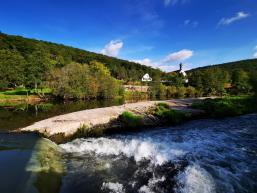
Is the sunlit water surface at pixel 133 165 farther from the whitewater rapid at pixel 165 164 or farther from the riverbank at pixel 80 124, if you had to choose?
the riverbank at pixel 80 124

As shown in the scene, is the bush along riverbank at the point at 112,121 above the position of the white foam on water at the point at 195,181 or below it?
above

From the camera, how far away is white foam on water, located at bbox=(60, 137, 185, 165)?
53.9 feet

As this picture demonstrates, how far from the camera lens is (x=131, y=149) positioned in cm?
1822

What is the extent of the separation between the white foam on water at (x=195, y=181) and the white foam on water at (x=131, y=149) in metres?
2.16

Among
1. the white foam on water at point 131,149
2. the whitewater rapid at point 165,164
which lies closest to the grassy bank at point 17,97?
the white foam on water at point 131,149

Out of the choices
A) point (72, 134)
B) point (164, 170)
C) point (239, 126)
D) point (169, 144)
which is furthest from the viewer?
point (239, 126)

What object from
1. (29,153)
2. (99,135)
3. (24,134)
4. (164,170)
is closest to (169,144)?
(164,170)

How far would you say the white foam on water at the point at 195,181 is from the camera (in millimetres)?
11581

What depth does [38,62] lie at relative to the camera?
68562 millimetres

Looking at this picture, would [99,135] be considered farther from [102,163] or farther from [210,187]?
[210,187]

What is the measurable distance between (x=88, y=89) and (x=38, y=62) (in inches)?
629

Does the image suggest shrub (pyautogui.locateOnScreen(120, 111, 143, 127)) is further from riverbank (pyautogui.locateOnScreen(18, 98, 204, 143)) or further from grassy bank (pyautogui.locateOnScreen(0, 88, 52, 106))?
grassy bank (pyautogui.locateOnScreen(0, 88, 52, 106))

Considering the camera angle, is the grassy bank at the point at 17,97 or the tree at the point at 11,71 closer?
the grassy bank at the point at 17,97

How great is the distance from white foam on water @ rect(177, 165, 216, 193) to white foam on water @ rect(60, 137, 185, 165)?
216cm
